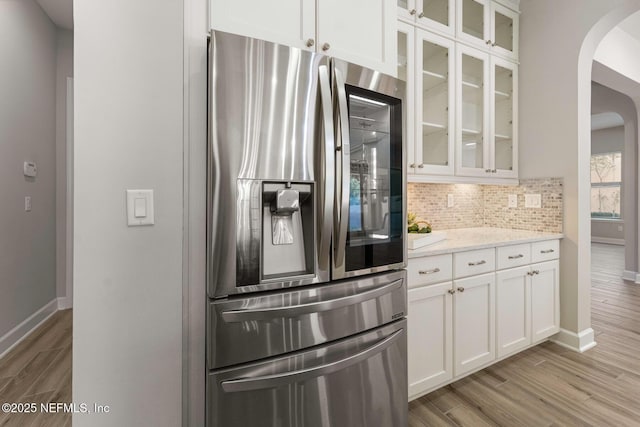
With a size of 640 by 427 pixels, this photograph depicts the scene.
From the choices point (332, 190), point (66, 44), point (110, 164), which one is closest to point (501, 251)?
point (332, 190)

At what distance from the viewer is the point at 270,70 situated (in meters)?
1.08

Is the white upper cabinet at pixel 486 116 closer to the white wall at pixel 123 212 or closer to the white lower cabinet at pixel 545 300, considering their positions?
the white lower cabinet at pixel 545 300

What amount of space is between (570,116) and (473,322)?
186 cm

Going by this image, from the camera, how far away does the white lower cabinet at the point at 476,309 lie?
169 cm

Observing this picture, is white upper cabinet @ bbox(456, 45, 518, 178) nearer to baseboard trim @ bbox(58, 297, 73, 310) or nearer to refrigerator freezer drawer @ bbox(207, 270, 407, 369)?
refrigerator freezer drawer @ bbox(207, 270, 407, 369)

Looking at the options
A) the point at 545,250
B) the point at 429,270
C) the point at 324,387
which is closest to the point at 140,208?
the point at 324,387

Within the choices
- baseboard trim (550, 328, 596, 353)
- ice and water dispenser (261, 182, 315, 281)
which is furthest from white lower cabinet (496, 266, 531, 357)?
ice and water dispenser (261, 182, 315, 281)

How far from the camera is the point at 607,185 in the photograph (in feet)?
25.9

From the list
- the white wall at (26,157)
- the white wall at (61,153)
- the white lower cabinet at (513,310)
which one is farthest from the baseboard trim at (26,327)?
the white lower cabinet at (513,310)

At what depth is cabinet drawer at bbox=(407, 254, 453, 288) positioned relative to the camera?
5.42ft

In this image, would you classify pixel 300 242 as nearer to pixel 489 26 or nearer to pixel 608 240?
pixel 489 26

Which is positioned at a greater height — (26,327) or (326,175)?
(326,175)

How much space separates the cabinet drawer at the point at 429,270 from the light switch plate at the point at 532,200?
140 cm

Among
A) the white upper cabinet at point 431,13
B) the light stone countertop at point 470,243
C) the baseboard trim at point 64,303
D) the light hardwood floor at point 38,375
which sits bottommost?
the light hardwood floor at point 38,375
